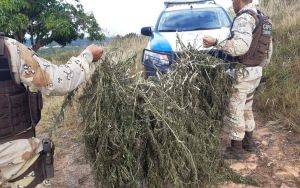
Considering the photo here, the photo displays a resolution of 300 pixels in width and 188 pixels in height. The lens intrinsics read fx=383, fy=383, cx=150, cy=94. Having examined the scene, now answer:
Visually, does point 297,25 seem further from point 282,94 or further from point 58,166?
point 58,166

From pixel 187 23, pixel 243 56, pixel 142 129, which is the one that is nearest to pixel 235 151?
pixel 243 56

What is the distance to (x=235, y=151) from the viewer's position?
156 inches

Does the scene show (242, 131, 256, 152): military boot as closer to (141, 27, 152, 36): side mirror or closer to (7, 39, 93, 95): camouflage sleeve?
(7, 39, 93, 95): camouflage sleeve

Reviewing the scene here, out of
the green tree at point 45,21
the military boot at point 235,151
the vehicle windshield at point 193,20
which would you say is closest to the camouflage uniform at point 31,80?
the military boot at point 235,151

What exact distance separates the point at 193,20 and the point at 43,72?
4.72 meters

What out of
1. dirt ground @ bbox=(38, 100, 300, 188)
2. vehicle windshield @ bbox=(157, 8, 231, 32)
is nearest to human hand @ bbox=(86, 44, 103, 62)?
dirt ground @ bbox=(38, 100, 300, 188)

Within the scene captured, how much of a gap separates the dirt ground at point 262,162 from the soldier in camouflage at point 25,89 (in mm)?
618

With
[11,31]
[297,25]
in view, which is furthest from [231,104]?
[11,31]

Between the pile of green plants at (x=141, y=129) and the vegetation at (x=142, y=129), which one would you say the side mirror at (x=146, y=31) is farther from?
the pile of green plants at (x=141, y=129)

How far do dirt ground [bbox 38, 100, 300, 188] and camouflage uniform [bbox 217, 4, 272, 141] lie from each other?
312 mm

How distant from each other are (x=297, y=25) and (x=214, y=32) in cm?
234

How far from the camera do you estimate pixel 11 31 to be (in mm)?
13398

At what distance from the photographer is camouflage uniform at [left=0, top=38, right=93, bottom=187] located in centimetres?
221

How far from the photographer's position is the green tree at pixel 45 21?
44.1ft
